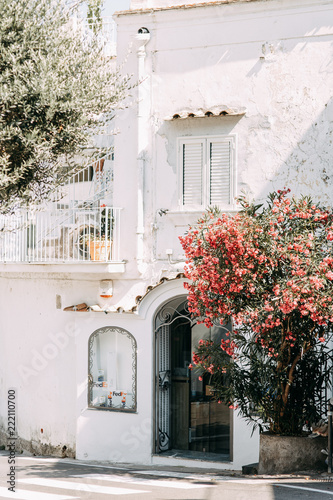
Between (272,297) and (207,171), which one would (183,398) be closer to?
(207,171)

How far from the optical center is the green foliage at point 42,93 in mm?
9609

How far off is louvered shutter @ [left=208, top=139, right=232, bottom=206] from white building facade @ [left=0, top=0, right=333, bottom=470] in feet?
0.07

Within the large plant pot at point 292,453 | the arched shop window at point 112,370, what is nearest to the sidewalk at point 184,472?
the large plant pot at point 292,453

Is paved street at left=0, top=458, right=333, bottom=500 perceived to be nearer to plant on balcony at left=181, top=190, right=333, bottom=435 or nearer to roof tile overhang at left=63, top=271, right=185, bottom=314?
plant on balcony at left=181, top=190, right=333, bottom=435

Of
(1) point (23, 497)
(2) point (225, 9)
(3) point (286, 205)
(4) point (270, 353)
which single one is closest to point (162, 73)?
(2) point (225, 9)

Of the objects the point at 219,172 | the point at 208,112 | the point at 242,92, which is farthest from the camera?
the point at 219,172

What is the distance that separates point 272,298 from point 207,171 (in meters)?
5.20

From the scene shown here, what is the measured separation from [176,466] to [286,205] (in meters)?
6.63

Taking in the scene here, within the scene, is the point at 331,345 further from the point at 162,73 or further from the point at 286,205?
the point at 162,73

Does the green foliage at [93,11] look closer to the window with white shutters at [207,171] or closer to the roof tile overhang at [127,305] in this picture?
the window with white shutters at [207,171]

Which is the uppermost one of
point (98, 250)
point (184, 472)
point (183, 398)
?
point (98, 250)

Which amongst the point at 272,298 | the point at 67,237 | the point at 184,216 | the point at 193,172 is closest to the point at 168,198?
the point at 184,216

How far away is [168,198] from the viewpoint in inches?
634

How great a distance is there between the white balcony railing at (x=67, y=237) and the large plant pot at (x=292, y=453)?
554cm
